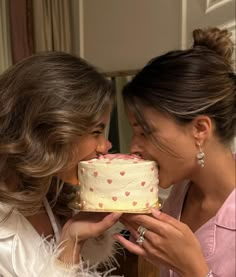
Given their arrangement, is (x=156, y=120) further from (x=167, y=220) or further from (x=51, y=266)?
→ (x=51, y=266)

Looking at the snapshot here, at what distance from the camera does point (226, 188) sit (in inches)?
40.1

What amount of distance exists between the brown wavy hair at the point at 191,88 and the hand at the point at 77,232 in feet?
0.82

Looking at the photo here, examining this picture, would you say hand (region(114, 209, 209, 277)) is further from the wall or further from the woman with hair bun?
the wall

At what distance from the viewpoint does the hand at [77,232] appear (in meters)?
0.97

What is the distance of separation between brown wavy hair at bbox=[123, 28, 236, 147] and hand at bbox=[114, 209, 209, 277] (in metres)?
0.22

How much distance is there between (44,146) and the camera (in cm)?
104

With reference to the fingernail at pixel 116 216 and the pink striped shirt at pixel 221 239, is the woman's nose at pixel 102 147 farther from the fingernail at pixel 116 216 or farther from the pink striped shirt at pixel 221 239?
the pink striped shirt at pixel 221 239

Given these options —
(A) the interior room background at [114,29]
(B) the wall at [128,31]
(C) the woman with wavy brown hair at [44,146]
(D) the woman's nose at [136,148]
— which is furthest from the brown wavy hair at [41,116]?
(B) the wall at [128,31]

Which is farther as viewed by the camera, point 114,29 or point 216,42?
point 114,29

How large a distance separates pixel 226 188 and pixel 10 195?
54 cm

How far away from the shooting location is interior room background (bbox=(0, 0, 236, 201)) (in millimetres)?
1883

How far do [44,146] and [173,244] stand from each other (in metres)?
0.40

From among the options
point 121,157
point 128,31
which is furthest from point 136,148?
point 128,31

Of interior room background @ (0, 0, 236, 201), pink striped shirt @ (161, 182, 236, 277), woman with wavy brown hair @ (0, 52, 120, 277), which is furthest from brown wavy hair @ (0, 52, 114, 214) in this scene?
interior room background @ (0, 0, 236, 201)
